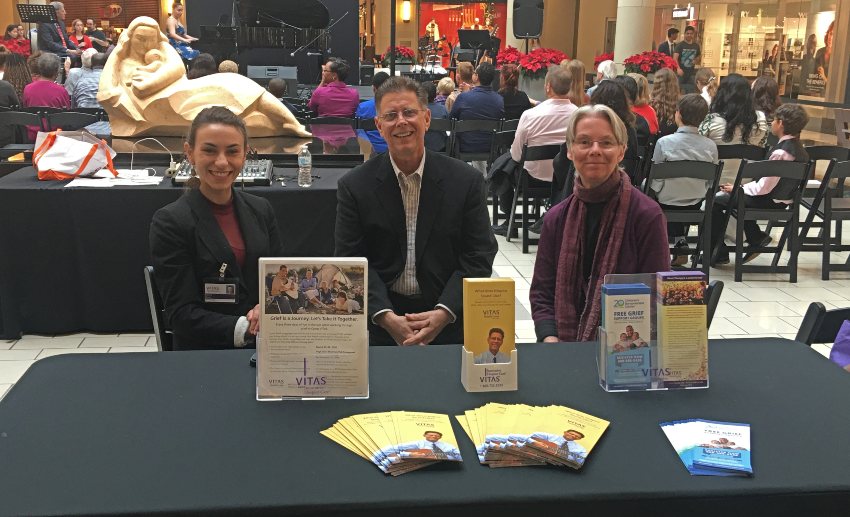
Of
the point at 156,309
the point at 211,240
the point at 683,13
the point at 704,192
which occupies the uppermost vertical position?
the point at 683,13

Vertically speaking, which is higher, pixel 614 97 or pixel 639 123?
pixel 614 97

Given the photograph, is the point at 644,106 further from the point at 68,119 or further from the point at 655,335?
the point at 655,335

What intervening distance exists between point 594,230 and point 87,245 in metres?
2.99

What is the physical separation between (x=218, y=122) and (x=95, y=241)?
6.66 ft

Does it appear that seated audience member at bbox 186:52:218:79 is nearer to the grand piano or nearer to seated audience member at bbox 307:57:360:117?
seated audience member at bbox 307:57:360:117

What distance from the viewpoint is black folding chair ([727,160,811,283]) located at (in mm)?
5746

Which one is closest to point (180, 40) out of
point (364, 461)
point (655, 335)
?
point (655, 335)

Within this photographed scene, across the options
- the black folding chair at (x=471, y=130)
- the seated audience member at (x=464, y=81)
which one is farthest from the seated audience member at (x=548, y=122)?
the seated audience member at (x=464, y=81)

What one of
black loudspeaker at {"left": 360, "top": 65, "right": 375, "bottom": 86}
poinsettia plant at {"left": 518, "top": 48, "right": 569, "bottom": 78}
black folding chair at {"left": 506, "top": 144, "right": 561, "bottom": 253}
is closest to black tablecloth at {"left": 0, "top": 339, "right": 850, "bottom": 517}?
black folding chair at {"left": 506, "top": 144, "right": 561, "bottom": 253}

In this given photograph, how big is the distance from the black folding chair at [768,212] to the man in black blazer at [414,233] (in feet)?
11.4

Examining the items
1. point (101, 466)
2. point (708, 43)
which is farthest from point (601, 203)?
point (708, 43)

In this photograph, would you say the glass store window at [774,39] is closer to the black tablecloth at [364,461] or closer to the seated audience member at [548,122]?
the seated audience member at [548,122]

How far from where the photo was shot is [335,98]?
8445 mm

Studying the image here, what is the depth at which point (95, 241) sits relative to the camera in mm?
4512
